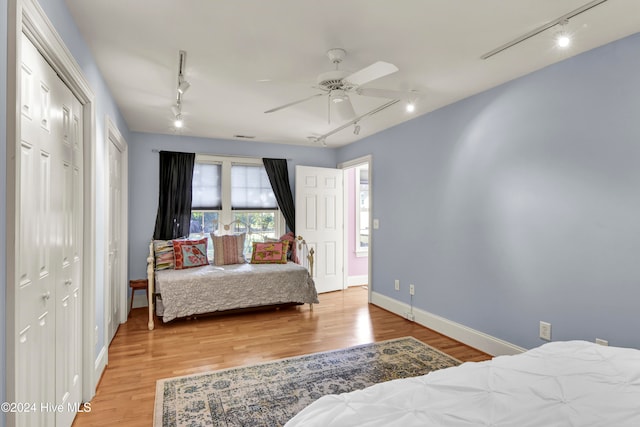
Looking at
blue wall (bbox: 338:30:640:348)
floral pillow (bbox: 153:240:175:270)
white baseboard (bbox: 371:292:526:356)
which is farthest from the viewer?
floral pillow (bbox: 153:240:175:270)

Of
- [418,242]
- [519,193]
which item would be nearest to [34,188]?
[519,193]

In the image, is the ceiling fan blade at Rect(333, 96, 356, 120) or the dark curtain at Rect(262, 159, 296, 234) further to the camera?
the dark curtain at Rect(262, 159, 296, 234)

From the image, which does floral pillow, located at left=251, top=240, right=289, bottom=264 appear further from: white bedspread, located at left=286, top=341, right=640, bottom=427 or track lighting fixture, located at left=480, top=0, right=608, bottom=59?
white bedspread, located at left=286, top=341, right=640, bottom=427

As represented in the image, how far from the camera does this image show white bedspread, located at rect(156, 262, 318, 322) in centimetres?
422

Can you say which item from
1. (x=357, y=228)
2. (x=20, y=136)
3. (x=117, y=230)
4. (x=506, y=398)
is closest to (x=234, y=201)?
(x=117, y=230)

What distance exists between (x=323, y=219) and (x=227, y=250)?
5.46ft

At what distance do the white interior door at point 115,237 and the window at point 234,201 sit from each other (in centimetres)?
122

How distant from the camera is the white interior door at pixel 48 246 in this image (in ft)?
4.89

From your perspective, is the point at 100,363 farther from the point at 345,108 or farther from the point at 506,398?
the point at 506,398

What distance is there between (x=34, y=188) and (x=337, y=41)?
1948 millimetres

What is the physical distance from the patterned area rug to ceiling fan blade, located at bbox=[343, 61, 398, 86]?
223 cm

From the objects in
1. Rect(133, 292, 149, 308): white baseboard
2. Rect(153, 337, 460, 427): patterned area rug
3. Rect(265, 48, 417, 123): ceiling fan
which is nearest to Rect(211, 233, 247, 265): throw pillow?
Rect(133, 292, 149, 308): white baseboard

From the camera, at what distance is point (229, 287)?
4461 millimetres

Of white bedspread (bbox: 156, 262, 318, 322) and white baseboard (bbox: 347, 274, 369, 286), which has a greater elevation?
white bedspread (bbox: 156, 262, 318, 322)
